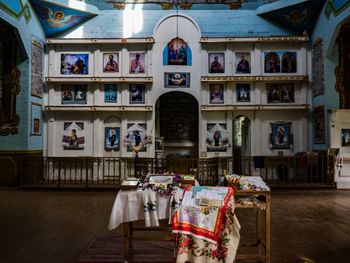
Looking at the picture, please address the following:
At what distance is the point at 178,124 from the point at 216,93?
2.98 meters

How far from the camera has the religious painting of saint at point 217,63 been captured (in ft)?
47.1

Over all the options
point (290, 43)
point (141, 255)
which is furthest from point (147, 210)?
point (290, 43)

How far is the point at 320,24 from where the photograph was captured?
13328 millimetres

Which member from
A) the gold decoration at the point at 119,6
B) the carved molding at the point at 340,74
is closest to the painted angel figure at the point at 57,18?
the gold decoration at the point at 119,6

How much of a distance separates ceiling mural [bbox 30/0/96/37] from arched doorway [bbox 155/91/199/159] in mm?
4931

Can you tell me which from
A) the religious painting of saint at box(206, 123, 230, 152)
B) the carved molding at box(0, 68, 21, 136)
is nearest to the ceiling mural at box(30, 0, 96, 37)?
the carved molding at box(0, 68, 21, 136)

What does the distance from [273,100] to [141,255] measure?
35.7 ft

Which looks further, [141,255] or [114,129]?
[114,129]

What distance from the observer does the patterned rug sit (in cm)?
449

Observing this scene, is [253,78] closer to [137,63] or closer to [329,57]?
[329,57]

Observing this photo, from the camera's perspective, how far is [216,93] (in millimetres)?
14352

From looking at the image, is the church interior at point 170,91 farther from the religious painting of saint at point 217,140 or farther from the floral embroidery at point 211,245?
the floral embroidery at point 211,245

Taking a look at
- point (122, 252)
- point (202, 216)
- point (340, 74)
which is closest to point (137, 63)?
point (340, 74)

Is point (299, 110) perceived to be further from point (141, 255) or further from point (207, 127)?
point (141, 255)
